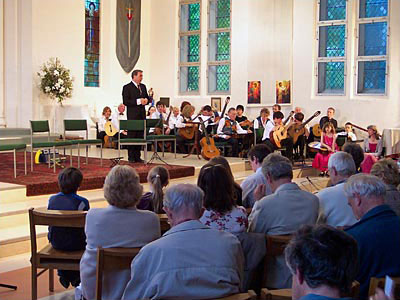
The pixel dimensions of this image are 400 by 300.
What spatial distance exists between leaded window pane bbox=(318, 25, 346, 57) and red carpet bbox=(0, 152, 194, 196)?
21.1 ft

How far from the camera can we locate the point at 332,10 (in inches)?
603

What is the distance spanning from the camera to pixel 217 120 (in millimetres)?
13945

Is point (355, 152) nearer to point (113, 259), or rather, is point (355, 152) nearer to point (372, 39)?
point (113, 259)

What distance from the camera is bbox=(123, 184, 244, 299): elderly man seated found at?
8.59ft

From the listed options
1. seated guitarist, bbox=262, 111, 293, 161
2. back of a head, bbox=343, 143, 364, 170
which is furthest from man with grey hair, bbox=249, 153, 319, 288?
seated guitarist, bbox=262, 111, 293, 161

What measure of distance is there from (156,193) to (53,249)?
0.89 m

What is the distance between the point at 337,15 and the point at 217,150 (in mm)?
5288

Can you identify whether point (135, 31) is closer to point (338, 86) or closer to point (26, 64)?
point (26, 64)

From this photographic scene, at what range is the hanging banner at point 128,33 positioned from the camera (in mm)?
16969

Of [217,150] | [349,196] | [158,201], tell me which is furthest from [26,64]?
[349,196]

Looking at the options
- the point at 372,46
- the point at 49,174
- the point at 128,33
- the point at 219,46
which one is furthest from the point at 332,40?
the point at 49,174

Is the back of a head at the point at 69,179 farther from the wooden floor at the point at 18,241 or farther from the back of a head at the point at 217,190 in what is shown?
the back of a head at the point at 217,190

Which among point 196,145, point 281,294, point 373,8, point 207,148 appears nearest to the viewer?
point 281,294

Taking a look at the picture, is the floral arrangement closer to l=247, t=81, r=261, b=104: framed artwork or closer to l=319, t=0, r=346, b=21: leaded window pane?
l=247, t=81, r=261, b=104: framed artwork
